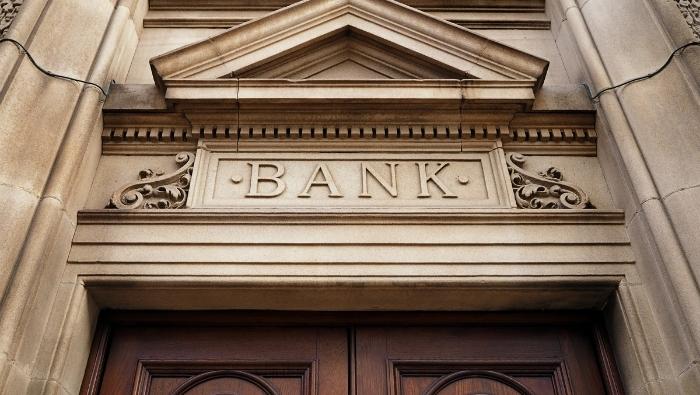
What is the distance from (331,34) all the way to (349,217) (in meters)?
1.74

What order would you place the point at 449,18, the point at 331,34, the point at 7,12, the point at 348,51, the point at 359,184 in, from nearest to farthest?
the point at 359,184
the point at 7,12
the point at 331,34
the point at 348,51
the point at 449,18

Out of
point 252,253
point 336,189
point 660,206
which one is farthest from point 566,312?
point 252,253

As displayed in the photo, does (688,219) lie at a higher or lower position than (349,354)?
higher

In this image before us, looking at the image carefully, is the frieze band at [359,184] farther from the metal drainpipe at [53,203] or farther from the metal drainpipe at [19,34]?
the metal drainpipe at [19,34]

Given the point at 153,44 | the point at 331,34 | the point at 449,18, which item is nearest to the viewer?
the point at 331,34

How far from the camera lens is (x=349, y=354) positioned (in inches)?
149

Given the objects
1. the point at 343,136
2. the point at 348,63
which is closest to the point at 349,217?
the point at 343,136

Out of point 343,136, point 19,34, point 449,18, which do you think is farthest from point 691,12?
point 19,34

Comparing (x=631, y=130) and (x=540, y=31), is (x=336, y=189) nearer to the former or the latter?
(x=631, y=130)

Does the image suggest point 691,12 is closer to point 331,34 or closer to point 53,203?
point 331,34

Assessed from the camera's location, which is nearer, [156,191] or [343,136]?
[156,191]

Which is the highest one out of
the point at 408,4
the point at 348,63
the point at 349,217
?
the point at 408,4

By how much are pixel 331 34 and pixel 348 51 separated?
0.70ft

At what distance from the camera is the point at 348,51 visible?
5.12 m
